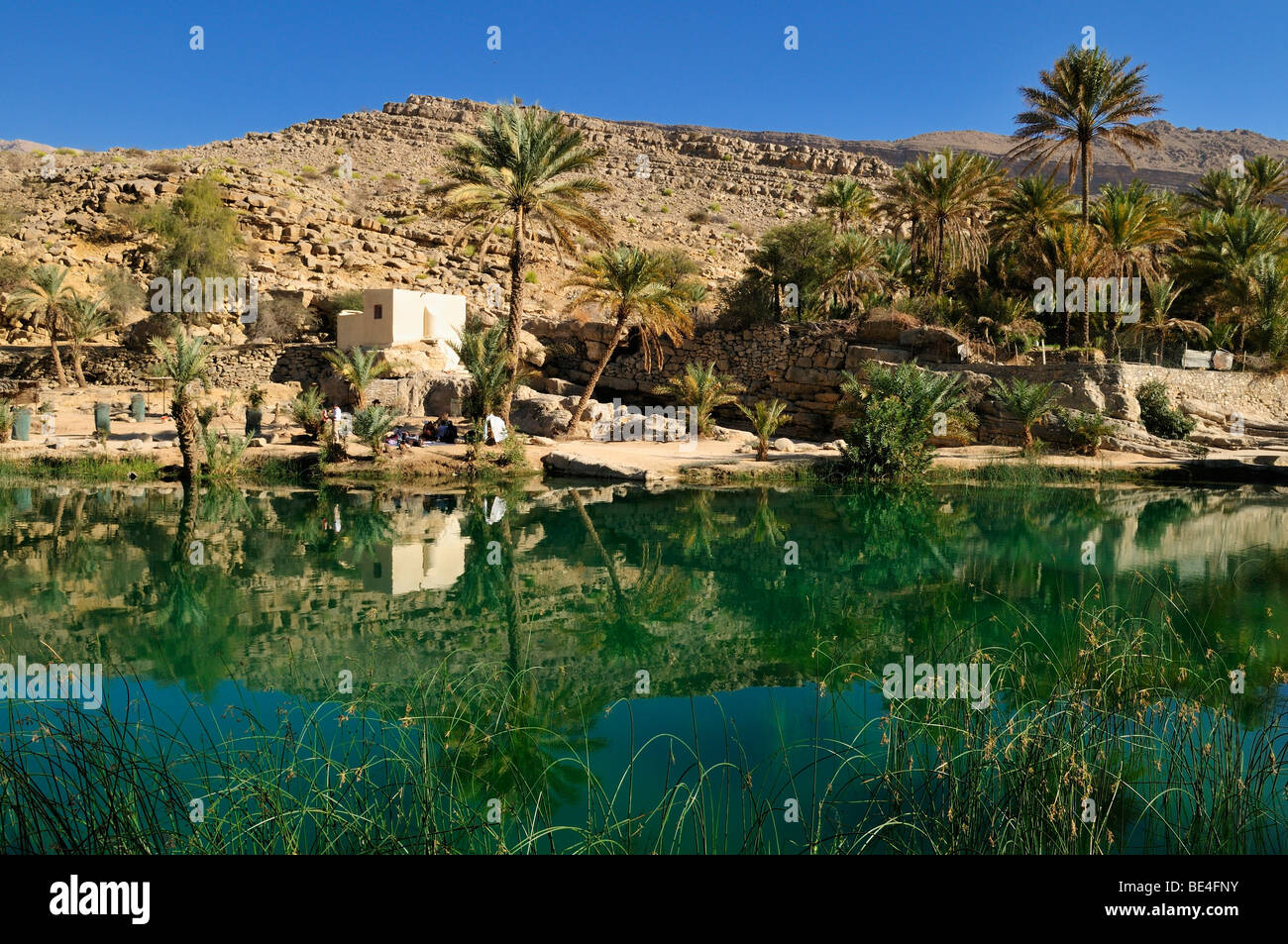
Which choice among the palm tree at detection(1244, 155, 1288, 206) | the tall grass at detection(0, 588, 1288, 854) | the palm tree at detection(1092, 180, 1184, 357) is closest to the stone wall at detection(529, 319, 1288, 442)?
the palm tree at detection(1092, 180, 1184, 357)

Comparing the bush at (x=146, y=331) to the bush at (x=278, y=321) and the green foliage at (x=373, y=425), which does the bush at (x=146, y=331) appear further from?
the green foliage at (x=373, y=425)

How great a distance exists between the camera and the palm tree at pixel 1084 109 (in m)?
25.2

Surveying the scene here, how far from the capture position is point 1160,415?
23328 millimetres

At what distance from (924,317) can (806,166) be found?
153ft

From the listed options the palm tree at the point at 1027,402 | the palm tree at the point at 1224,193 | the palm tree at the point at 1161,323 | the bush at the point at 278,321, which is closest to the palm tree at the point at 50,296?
the bush at the point at 278,321

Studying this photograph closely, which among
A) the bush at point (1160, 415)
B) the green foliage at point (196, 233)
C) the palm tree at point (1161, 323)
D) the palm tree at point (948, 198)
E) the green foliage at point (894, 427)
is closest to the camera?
the green foliage at point (894, 427)

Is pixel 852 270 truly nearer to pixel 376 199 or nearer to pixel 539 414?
pixel 539 414

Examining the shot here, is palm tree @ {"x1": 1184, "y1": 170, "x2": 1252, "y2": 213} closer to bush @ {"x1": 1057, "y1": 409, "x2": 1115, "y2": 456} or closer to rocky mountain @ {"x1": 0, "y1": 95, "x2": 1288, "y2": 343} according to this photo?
bush @ {"x1": 1057, "y1": 409, "x2": 1115, "y2": 456}

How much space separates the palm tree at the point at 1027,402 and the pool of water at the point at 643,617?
5675 millimetres

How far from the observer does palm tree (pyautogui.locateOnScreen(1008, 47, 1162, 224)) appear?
25203 mm

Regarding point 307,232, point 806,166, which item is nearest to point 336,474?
point 307,232

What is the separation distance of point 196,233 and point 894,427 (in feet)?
94.5

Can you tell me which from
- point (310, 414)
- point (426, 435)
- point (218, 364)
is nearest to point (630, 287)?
point (426, 435)

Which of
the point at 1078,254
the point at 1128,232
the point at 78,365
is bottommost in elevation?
the point at 78,365
